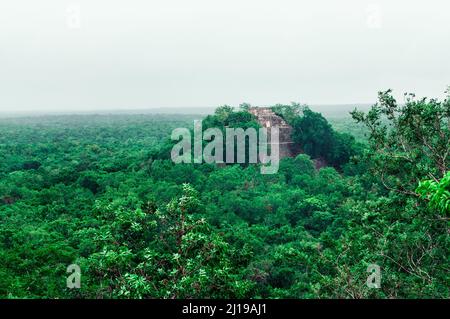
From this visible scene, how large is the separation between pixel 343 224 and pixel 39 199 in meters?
13.9

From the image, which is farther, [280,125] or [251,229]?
[280,125]

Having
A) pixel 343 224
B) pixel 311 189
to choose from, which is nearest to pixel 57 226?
pixel 343 224

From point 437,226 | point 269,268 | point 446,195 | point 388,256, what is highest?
point 446,195

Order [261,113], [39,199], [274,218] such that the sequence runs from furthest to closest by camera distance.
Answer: [261,113], [39,199], [274,218]

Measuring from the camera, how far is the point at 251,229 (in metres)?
18.8

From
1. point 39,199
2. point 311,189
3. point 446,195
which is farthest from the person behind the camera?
point 311,189

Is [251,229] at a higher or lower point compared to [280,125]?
lower

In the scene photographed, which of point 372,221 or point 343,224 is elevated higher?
point 372,221

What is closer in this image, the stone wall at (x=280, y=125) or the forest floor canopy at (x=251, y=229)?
the forest floor canopy at (x=251, y=229)

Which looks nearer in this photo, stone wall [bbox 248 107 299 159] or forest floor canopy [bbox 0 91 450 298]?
forest floor canopy [bbox 0 91 450 298]

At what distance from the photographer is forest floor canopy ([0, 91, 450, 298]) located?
845 centimetres

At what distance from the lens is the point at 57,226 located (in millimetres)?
18766

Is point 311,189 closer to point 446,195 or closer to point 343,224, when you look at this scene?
point 343,224

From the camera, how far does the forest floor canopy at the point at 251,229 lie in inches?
333
